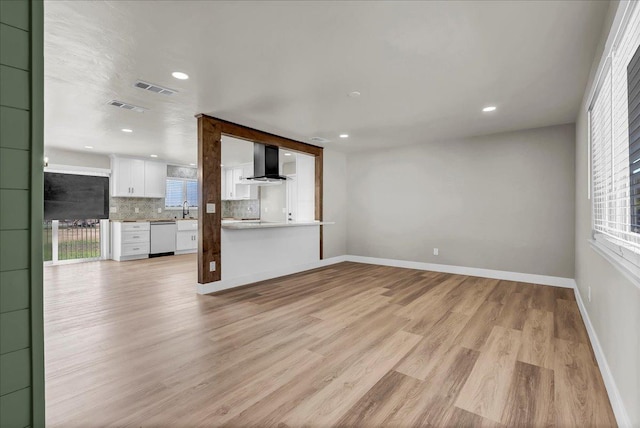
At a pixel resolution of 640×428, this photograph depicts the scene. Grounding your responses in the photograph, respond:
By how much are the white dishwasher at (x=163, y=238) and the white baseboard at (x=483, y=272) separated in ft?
15.7

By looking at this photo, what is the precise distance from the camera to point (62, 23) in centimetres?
215

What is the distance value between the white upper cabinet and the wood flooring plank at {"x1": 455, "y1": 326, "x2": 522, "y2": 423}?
779 centimetres

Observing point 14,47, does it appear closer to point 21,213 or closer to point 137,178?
point 21,213

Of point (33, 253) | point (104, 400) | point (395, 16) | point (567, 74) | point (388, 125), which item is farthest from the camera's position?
point (388, 125)

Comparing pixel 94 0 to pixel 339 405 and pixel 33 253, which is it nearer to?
pixel 33 253

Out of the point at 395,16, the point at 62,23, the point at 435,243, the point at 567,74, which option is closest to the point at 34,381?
the point at 62,23

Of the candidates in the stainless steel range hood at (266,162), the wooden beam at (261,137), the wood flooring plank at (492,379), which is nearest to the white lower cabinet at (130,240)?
the stainless steel range hood at (266,162)

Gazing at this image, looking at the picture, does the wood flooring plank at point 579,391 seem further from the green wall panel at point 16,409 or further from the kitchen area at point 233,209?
the kitchen area at point 233,209

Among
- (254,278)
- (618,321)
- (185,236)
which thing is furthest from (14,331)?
(185,236)

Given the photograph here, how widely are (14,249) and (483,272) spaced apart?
5.74 m

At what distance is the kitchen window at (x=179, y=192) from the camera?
8.51m

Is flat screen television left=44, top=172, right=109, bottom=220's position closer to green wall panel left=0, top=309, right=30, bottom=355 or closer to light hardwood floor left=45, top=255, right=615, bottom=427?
light hardwood floor left=45, top=255, right=615, bottom=427

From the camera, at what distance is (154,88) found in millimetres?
3273

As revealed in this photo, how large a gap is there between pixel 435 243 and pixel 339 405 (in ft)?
14.7
